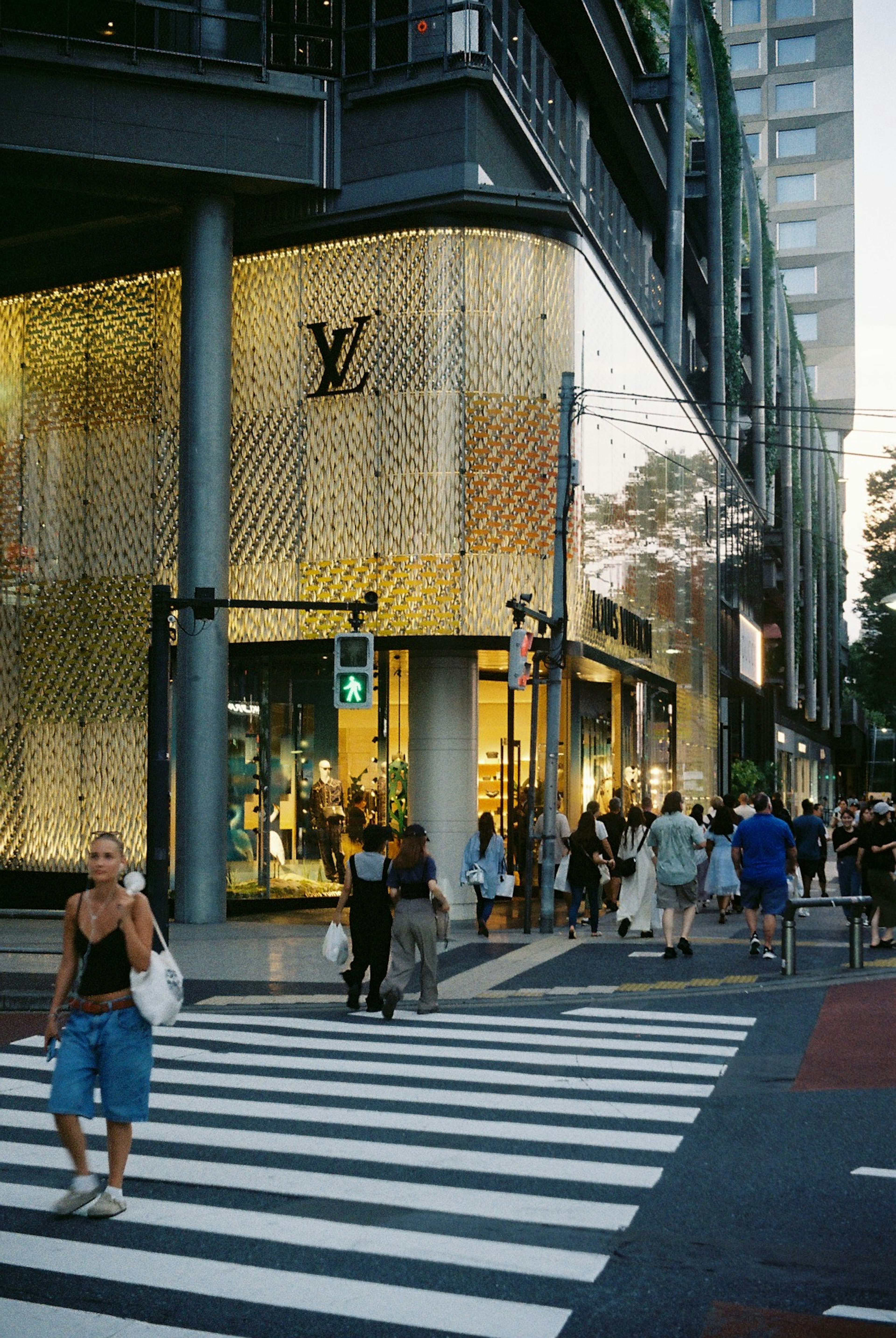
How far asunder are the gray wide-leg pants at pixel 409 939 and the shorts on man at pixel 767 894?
519 cm

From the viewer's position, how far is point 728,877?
23.3 meters

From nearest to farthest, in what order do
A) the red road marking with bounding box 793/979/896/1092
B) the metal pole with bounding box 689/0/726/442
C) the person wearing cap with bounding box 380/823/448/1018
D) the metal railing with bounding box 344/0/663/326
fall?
the red road marking with bounding box 793/979/896/1092, the person wearing cap with bounding box 380/823/448/1018, the metal railing with bounding box 344/0/663/326, the metal pole with bounding box 689/0/726/442

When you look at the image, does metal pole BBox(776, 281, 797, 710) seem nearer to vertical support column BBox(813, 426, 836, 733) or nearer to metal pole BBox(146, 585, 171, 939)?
vertical support column BBox(813, 426, 836, 733)

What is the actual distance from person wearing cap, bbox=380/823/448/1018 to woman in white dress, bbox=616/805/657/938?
23.8 ft

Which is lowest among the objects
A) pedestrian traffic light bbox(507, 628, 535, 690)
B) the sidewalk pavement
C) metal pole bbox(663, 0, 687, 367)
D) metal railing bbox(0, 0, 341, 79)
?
the sidewalk pavement

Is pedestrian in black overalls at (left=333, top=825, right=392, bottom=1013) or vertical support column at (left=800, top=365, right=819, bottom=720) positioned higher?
vertical support column at (left=800, top=365, right=819, bottom=720)

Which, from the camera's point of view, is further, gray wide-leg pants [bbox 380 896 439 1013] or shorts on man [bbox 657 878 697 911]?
shorts on man [bbox 657 878 697 911]

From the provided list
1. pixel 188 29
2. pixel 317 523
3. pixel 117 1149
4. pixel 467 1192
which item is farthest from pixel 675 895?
pixel 188 29

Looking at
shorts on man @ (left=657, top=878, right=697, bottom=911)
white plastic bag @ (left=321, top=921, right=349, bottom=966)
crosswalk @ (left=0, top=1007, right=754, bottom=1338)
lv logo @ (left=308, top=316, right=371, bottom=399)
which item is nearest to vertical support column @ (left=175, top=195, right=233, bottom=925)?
lv logo @ (left=308, top=316, right=371, bottom=399)

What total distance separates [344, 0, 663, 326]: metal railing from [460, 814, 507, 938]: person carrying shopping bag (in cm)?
1098

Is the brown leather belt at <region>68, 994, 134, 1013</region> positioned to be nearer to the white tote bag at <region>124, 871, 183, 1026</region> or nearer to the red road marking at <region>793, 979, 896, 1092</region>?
the white tote bag at <region>124, 871, 183, 1026</region>

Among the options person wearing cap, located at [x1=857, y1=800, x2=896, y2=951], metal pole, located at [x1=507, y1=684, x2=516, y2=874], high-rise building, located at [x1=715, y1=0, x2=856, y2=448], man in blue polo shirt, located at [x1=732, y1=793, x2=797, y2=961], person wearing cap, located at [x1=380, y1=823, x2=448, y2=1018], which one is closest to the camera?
person wearing cap, located at [x1=380, y1=823, x2=448, y2=1018]

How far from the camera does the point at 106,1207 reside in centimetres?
673

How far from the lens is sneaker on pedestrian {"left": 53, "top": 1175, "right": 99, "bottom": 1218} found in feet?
22.1
